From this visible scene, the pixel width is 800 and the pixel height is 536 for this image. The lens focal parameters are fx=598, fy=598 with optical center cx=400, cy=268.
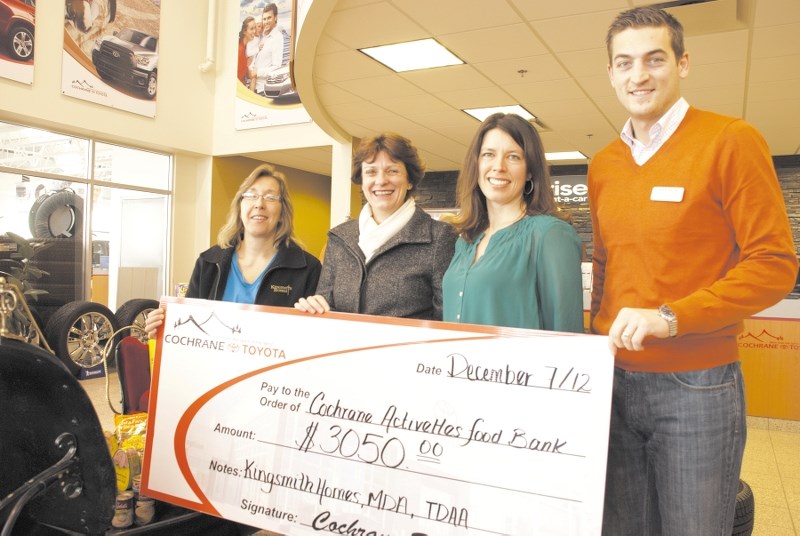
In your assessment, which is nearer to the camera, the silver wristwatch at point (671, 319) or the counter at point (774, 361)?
the silver wristwatch at point (671, 319)

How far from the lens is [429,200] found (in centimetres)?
1131

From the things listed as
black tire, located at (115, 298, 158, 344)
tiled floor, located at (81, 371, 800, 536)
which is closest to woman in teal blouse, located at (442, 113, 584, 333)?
tiled floor, located at (81, 371, 800, 536)

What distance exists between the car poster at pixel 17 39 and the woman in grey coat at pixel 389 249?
6710 mm

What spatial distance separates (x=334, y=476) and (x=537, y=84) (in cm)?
494

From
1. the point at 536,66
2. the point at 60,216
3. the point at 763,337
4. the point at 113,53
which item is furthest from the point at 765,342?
the point at 113,53

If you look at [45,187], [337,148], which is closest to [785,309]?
[337,148]

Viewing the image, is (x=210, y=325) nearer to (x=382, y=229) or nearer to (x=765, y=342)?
(x=382, y=229)

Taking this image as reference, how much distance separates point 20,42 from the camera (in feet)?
23.0

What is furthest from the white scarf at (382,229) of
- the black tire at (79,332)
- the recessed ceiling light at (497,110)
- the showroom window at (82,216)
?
the showroom window at (82,216)

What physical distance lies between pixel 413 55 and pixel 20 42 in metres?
4.98

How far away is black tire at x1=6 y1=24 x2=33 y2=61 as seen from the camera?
690 centimetres

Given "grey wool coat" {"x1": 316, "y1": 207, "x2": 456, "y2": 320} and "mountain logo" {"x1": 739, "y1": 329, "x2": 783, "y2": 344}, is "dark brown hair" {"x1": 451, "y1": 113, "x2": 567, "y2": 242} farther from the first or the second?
"mountain logo" {"x1": 739, "y1": 329, "x2": 783, "y2": 344}

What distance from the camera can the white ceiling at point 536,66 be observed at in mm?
4180

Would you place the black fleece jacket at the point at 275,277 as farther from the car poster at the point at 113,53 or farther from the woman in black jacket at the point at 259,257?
the car poster at the point at 113,53
